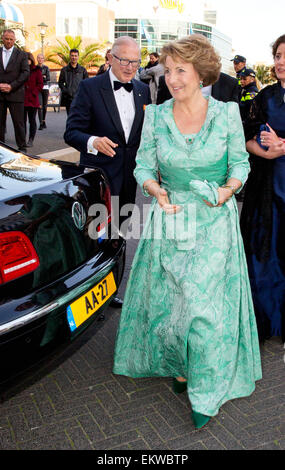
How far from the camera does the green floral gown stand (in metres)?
2.33

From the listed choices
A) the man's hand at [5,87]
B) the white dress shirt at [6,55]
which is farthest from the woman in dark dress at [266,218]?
the white dress shirt at [6,55]

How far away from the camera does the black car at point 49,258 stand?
1.92 meters

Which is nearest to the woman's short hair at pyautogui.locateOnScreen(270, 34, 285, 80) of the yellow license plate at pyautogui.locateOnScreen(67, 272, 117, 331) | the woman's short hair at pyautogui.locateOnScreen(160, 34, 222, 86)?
the woman's short hair at pyautogui.locateOnScreen(160, 34, 222, 86)

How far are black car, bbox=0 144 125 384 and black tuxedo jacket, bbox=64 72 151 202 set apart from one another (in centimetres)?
63

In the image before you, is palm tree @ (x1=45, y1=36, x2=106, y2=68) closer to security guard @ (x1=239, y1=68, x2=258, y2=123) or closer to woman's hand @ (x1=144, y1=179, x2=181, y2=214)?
security guard @ (x1=239, y1=68, x2=258, y2=123)

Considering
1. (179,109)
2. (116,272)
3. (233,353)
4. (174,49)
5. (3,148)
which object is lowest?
(233,353)

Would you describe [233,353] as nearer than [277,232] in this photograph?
Yes

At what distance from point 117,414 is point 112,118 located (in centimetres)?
197

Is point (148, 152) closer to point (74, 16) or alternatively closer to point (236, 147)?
point (236, 147)

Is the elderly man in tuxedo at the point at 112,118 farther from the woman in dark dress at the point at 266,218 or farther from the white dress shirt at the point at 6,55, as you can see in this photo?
the white dress shirt at the point at 6,55

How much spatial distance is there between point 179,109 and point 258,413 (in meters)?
1.62
